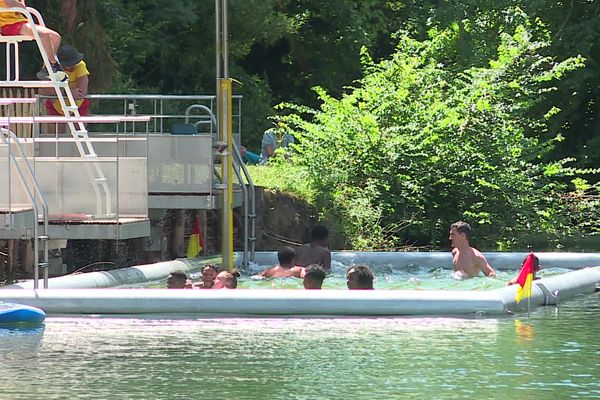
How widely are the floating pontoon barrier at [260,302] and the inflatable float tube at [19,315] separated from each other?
29.6 inches

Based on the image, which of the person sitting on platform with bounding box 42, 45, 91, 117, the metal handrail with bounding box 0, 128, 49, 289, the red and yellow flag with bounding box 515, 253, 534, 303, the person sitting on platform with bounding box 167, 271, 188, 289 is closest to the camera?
the metal handrail with bounding box 0, 128, 49, 289

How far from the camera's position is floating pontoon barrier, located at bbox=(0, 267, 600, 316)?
15.9 meters

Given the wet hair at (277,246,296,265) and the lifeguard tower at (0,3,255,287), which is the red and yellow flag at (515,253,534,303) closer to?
the wet hair at (277,246,296,265)

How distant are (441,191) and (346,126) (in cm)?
203

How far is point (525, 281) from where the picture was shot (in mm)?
16750

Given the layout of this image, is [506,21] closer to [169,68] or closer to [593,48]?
[593,48]

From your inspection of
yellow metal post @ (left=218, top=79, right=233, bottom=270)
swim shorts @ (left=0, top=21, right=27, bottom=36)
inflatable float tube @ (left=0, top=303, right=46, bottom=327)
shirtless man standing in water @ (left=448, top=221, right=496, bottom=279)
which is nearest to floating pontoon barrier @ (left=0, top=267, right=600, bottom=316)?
inflatable float tube @ (left=0, top=303, right=46, bottom=327)

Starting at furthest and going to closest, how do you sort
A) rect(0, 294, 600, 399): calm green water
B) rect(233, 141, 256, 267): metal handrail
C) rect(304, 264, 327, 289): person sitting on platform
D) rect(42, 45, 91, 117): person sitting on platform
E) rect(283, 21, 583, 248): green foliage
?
rect(283, 21, 583, 248): green foliage, rect(42, 45, 91, 117): person sitting on platform, rect(233, 141, 256, 267): metal handrail, rect(304, 264, 327, 289): person sitting on platform, rect(0, 294, 600, 399): calm green water

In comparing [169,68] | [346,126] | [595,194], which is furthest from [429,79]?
[169,68]

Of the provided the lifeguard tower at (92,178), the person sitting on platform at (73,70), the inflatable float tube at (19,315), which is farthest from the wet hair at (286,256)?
the inflatable float tube at (19,315)

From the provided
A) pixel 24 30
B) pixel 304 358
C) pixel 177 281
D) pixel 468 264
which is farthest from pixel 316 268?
pixel 24 30

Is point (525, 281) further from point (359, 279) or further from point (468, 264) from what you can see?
point (468, 264)

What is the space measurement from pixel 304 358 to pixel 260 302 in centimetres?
263

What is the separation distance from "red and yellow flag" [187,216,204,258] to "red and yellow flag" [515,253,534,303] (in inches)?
278
